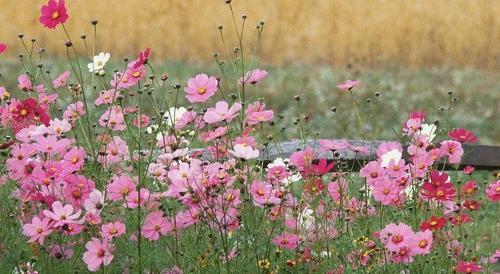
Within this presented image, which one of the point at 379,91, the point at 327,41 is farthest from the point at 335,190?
the point at 327,41

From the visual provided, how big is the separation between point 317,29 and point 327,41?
0.76 ft

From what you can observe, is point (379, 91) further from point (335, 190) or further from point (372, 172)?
point (372, 172)

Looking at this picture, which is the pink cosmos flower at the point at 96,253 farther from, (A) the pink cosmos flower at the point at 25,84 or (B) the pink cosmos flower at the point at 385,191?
(A) the pink cosmos flower at the point at 25,84

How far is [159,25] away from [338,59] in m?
2.20

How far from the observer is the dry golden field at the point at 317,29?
502 inches

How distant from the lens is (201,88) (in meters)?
3.19

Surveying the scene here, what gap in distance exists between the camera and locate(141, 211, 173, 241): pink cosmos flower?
117 inches

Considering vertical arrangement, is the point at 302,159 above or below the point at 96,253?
above

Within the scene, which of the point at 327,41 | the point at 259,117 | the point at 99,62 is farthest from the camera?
the point at 327,41

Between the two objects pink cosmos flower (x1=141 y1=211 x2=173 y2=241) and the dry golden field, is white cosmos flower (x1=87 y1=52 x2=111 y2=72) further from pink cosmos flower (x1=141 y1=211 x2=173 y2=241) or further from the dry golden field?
the dry golden field

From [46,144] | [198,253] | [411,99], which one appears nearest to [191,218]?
[198,253]

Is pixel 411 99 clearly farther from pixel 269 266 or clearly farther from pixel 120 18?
pixel 269 266

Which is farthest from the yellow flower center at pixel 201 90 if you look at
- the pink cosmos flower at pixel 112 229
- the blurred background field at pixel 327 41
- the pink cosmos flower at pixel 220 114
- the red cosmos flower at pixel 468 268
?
the blurred background field at pixel 327 41

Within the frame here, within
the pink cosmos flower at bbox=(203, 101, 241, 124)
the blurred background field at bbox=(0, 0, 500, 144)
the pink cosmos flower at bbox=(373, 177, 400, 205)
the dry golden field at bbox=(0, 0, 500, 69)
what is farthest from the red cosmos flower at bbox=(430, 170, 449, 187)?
the dry golden field at bbox=(0, 0, 500, 69)
